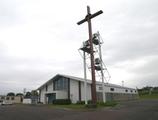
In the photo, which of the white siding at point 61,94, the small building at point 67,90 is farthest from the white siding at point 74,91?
the white siding at point 61,94

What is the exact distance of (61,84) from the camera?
49.4m

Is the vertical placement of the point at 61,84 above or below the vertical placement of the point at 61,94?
above

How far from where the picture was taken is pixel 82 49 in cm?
3853

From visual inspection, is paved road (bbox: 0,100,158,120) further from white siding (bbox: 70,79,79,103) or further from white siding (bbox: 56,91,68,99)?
white siding (bbox: 56,91,68,99)

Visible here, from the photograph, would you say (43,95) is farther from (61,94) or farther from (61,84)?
(61,94)

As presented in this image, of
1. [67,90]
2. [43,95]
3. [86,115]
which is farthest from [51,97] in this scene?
Result: [86,115]

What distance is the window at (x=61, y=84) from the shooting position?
48.3m

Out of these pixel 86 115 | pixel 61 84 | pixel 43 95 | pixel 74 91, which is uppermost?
pixel 61 84

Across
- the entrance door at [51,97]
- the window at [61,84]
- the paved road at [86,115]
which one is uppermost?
the window at [61,84]

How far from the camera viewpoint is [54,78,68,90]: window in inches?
1903

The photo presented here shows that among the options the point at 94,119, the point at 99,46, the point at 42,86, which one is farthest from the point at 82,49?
the point at 94,119

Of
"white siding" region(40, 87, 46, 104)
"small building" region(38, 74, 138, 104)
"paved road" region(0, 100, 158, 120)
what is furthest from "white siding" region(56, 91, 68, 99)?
"paved road" region(0, 100, 158, 120)

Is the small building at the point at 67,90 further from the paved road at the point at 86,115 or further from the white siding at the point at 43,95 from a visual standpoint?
the paved road at the point at 86,115

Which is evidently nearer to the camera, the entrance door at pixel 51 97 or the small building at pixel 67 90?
the small building at pixel 67 90
